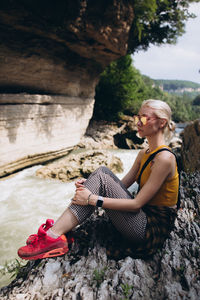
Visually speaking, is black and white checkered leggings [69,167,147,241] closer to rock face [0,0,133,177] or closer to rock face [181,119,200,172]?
rock face [181,119,200,172]

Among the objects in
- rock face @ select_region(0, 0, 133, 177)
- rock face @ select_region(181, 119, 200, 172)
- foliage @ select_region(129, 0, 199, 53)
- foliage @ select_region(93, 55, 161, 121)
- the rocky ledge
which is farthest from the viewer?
foliage @ select_region(93, 55, 161, 121)

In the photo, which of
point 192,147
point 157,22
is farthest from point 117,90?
point 192,147

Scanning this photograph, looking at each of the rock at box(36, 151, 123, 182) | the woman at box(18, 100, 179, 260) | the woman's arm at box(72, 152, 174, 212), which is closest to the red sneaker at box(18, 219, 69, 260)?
the woman at box(18, 100, 179, 260)

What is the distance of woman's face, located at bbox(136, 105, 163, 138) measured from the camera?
5.90 ft

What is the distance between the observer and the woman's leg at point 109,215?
168 centimetres

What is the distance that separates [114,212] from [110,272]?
48 centimetres

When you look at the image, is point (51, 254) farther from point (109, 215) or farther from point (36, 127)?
point (36, 127)

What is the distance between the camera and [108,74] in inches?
634

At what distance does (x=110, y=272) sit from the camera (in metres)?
1.69

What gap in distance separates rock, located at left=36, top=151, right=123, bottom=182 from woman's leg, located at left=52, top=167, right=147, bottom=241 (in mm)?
4263

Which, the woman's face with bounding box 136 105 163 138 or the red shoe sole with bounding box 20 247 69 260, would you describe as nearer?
the red shoe sole with bounding box 20 247 69 260

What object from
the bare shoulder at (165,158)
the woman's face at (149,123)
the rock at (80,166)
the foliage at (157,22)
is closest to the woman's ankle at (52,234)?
the bare shoulder at (165,158)

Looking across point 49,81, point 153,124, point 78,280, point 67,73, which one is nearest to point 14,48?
point 49,81

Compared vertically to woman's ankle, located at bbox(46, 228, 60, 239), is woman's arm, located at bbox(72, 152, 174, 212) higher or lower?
higher
